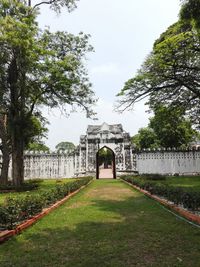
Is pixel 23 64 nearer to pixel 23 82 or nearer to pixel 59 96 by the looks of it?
pixel 23 82

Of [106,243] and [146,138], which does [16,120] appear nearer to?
[106,243]

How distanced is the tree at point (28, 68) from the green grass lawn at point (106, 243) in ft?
31.4

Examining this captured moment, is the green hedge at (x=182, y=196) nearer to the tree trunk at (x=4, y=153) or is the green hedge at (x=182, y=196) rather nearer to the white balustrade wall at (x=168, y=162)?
the tree trunk at (x=4, y=153)

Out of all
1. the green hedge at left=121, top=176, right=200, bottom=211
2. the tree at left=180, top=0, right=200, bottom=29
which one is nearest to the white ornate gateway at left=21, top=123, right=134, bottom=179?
the green hedge at left=121, top=176, right=200, bottom=211

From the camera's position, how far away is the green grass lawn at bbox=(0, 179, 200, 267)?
3.56 metres

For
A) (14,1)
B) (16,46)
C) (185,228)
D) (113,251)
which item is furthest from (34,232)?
(14,1)

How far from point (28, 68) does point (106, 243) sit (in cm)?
1197

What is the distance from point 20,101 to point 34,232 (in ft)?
38.2

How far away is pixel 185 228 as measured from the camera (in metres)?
5.17

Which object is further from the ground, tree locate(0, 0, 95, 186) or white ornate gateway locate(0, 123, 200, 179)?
tree locate(0, 0, 95, 186)

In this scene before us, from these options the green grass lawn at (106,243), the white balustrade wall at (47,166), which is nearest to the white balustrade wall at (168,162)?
the white balustrade wall at (47,166)

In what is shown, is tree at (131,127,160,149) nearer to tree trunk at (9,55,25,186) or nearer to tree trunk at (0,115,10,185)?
tree trunk at (0,115,10,185)

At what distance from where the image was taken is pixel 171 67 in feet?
38.9

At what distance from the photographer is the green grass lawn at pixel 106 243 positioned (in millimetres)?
3561
